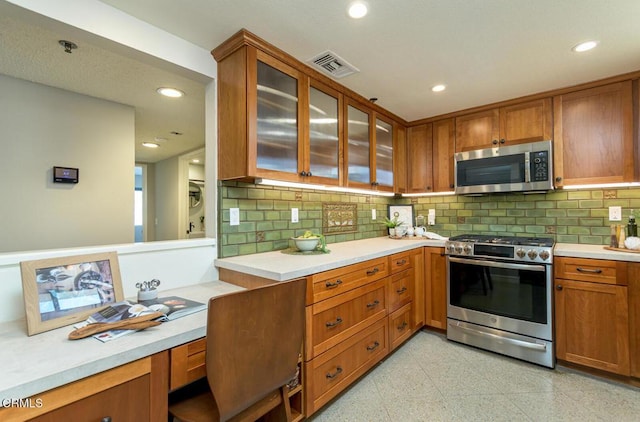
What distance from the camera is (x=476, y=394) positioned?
1.91 m

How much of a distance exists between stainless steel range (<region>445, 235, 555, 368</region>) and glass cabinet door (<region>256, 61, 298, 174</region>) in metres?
1.72

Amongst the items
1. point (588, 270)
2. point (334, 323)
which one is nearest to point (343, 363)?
point (334, 323)

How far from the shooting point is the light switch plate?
76.9 inches

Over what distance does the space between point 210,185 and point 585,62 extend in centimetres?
282

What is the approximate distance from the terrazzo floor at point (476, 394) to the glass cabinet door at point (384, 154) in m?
1.67

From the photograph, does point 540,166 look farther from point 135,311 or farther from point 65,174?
point 65,174

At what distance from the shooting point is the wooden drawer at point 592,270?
79.0 inches

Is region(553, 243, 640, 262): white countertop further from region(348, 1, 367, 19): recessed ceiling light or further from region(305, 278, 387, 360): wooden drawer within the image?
region(348, 1, 367, 19): recessed ceiling light

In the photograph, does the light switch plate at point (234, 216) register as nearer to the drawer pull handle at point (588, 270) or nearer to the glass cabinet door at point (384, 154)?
the glass cabinet door at point (384, 154)

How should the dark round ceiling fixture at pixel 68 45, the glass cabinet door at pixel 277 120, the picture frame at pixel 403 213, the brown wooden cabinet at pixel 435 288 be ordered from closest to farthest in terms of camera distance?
the dark round ceiling fixture at pixel 68 45
the glass cabinet door at pixel 277 120
the brown wooden cabinet at pixel 435 288
the picture frame at pixel 403 213

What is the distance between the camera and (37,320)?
1.06m

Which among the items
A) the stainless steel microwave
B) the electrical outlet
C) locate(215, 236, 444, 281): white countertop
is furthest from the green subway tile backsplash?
the stainless steel microwave

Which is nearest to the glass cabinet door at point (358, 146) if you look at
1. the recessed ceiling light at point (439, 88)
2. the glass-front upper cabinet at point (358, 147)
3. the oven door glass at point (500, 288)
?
the glass-front upper cabinet at point (358, 147)

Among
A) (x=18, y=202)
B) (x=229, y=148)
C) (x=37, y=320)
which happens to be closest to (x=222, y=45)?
Answer: (x=229, y=148)
